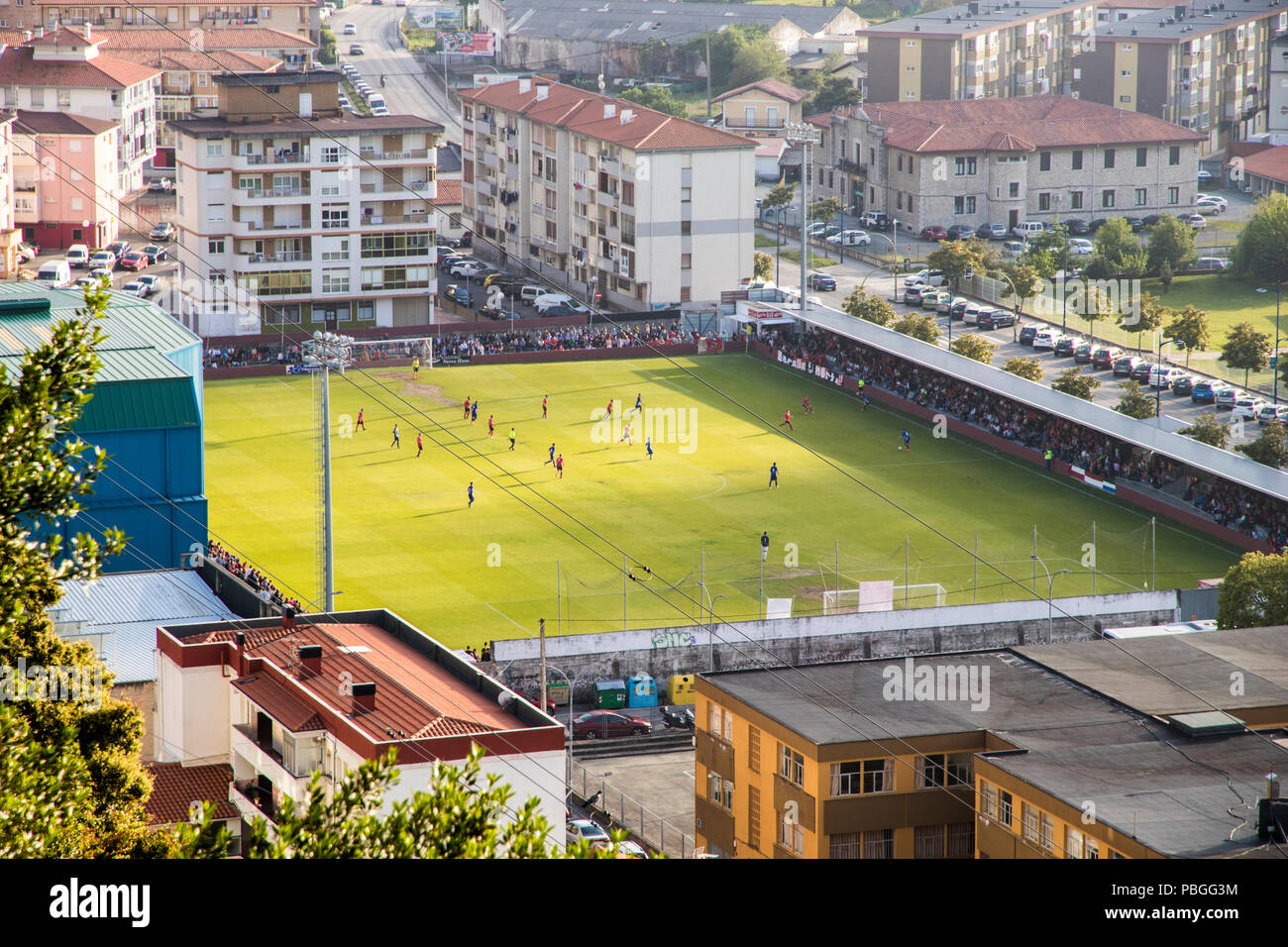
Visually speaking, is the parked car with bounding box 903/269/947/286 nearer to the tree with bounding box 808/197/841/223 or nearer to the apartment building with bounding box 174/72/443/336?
the tree with bounding box 808/197/841/223

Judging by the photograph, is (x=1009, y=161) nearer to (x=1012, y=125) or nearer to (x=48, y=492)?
(x=1012, y=125)

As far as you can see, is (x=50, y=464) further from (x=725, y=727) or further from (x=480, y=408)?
(x=480, y=408)

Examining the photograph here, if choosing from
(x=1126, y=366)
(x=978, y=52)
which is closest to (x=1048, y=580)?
(x=1126, y=366)

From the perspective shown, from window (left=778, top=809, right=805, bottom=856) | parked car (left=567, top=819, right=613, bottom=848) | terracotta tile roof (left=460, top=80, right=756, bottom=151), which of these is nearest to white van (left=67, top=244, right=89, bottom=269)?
terracotta tile roof (left=460, top=80, right=756, bottom=151)

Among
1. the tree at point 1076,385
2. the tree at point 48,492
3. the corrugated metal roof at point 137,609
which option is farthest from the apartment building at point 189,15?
the tree at point 48,492

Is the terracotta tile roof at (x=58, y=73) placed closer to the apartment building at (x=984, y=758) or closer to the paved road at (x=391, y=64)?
the paved road at (x=391, y=64)

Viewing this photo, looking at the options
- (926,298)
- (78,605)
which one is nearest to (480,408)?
(926,298)
